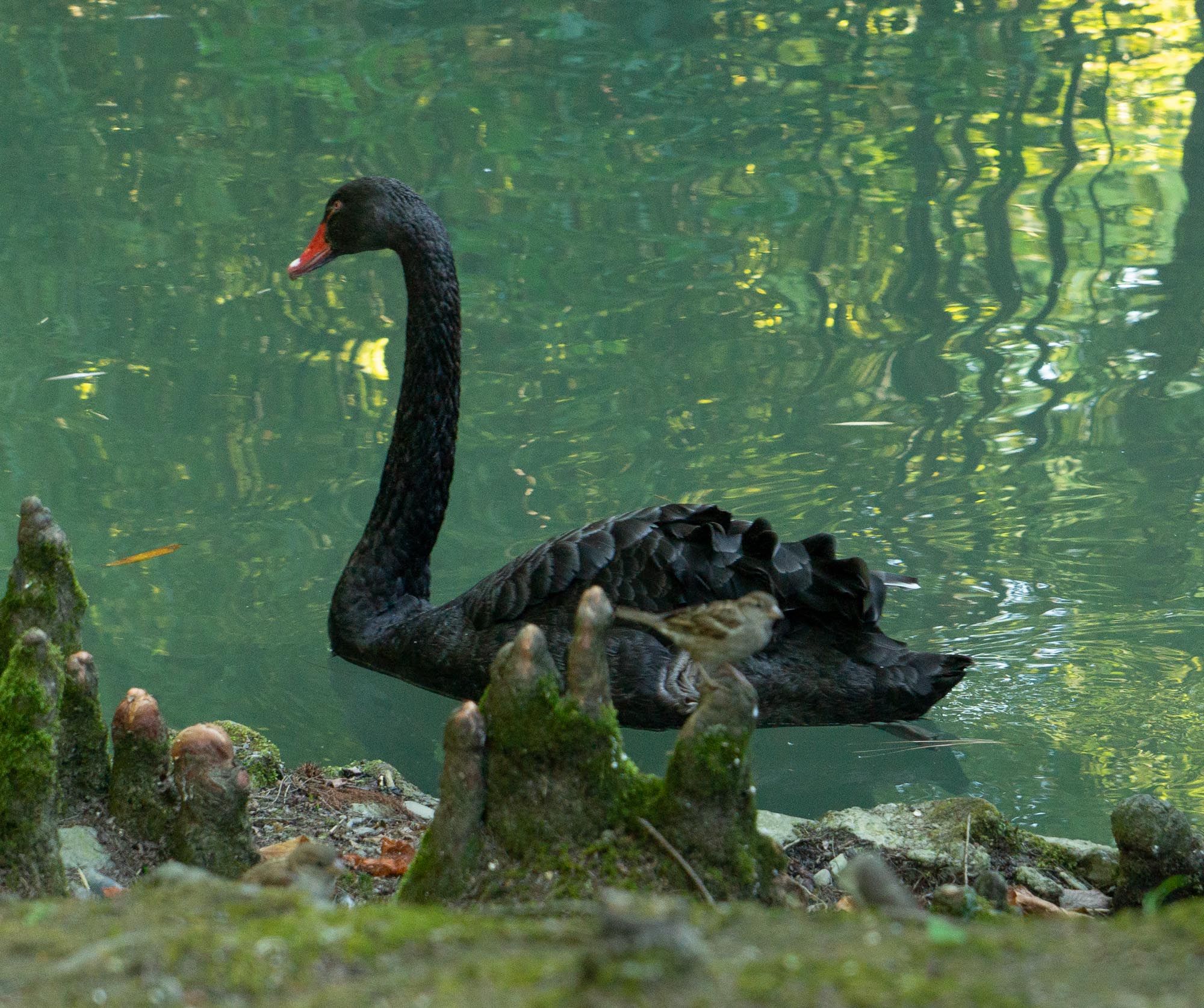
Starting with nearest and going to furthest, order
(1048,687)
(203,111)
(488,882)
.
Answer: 1. (488,882)
2. (1048,687)
3. (203,111)

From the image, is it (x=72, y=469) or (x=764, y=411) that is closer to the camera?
(x=72, y=469)

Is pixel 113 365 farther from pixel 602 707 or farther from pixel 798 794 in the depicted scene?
pixel 602 707

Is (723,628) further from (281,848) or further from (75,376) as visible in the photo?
(75,376)

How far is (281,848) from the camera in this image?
3457 mm

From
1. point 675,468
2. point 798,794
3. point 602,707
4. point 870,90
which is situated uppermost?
point 870,90

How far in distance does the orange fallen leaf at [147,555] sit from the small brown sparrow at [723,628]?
3788mm

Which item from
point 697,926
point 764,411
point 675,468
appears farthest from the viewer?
point 764,411

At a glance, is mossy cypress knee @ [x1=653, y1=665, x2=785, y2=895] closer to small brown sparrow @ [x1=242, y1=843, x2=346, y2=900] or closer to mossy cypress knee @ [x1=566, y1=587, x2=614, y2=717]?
mossy cypress knee @ [x1=566, y1=587, x2=614, y2=717]

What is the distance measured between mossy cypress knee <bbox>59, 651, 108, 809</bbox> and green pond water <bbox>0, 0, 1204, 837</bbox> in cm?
178

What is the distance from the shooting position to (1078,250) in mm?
9641

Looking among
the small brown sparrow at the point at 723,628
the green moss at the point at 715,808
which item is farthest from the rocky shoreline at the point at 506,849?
the small brown sparrow at the point at 723,628

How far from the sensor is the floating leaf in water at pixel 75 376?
310 inches

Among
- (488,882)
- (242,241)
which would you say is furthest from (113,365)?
(488,882)

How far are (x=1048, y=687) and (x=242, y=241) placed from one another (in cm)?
687
